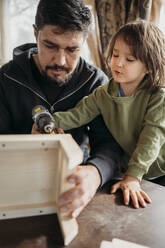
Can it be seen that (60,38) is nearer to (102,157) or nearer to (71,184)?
(102,157)

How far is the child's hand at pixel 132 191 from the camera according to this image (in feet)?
2.50

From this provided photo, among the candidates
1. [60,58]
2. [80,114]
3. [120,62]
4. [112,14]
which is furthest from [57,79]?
[112,14]

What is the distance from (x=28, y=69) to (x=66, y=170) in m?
0.81

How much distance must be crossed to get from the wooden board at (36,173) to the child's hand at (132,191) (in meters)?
0.23

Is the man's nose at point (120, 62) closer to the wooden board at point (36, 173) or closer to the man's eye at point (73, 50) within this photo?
the man's eye at point (73, 50)

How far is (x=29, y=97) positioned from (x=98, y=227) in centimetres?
82

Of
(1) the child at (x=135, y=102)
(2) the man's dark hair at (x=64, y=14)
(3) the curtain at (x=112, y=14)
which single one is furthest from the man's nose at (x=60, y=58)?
(3) the curtain at (x=112, y=14)

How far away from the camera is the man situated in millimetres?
1059

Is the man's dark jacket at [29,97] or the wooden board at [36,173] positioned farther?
the man's dark jacket at [29,97]

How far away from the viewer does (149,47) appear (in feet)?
3.31

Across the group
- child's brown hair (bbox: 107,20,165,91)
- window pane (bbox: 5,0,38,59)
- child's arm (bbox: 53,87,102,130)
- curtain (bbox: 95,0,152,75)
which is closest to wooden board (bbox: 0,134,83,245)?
child's arm (bbox: 53,87,102,130)

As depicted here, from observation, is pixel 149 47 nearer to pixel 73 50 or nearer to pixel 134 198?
pixel 73 50

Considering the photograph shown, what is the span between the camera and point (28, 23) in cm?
290

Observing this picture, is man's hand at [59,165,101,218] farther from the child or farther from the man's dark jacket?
the man's dark jacket
